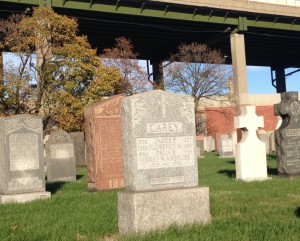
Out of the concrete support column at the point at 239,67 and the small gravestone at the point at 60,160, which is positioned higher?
the concrete support column at the point at 239,67

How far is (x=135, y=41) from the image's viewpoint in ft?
147

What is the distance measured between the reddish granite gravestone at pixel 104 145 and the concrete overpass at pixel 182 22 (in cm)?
2184

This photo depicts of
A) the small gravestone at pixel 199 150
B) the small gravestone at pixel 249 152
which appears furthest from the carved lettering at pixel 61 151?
the small gravestone at pixel 199 150

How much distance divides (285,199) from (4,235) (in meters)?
4.89

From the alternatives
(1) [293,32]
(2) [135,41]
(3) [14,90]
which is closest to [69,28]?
(3) [14,90]

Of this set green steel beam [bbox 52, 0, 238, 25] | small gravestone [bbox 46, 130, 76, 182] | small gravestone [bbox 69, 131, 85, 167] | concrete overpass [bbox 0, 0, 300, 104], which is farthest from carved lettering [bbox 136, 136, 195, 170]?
green steel beam [bbox 52, 0, 238, 25]

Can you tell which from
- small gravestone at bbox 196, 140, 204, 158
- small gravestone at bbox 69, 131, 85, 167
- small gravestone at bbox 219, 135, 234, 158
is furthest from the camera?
small gravestone at bbox 196, 140, 204, 158

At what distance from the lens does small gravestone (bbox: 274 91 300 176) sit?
12.2 metres

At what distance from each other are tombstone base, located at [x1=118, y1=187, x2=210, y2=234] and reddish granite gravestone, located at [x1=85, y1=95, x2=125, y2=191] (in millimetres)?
5526

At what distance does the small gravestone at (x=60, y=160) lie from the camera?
15664mm

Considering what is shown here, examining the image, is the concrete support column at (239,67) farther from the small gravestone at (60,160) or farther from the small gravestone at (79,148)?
the small gravestone at (60,160)

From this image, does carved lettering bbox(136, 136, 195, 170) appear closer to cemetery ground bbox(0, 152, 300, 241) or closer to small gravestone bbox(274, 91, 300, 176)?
cemetery ground bbox(0, 152, 300, 241)

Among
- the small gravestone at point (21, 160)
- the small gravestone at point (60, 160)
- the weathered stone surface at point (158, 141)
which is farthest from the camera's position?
the small gravestone at point (60, 160)

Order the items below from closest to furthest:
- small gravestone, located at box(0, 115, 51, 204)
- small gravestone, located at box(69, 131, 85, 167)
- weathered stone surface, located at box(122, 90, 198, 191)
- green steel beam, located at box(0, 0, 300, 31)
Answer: weathered stone surface, located at box(122, 90, 198, 191) < small gravestone, located at box(0, 115, 51, 204) < small gravestone, located at box(69, 131, 85, 167) < green steel beam, located at box(0, 0, 300, 31)
